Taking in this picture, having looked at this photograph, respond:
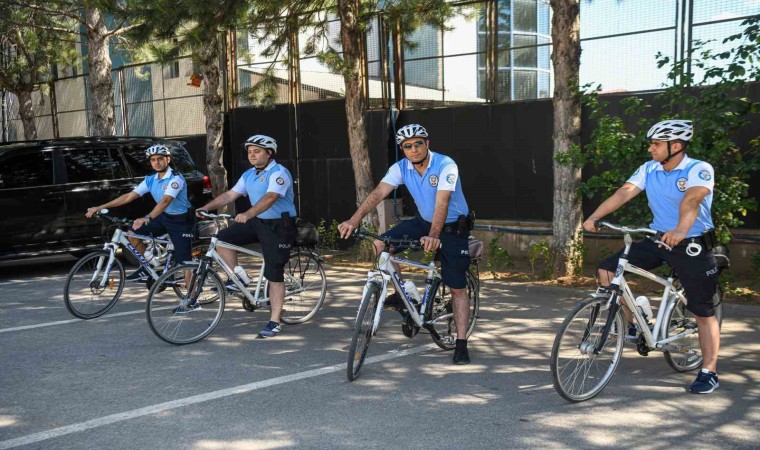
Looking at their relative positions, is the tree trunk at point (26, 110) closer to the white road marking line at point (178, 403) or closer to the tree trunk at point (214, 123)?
the tree trunk at point (214, 123)

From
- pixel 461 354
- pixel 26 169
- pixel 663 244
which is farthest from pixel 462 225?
pixel 26 169

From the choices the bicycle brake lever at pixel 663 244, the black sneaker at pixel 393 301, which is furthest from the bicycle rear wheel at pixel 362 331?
the bicycle brake lever at pixel 663 244

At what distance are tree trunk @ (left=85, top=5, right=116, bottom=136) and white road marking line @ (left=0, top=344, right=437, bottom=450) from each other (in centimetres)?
1140

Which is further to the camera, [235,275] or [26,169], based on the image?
[26,169]

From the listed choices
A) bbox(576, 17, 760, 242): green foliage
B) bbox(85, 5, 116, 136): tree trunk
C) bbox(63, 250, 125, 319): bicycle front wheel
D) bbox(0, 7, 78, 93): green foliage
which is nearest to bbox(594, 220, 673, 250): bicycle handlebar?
bbox(576, 17, 760, 242): green foliage

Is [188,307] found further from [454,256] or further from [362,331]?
[454,256]

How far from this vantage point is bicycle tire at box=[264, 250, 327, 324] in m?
8.17

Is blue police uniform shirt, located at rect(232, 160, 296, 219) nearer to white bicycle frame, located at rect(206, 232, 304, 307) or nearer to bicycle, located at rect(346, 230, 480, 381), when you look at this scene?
white bicycle frame, located at rect(206, 232, 304, 307)

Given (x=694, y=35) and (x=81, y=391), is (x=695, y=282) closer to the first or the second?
(x=81, y=391)

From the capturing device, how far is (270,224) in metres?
7.57

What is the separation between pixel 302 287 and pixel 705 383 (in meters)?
4.07

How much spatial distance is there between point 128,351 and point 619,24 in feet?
25.9

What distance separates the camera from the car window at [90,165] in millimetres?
11656

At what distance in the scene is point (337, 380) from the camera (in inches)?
239
